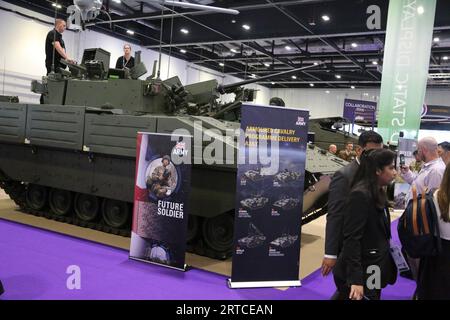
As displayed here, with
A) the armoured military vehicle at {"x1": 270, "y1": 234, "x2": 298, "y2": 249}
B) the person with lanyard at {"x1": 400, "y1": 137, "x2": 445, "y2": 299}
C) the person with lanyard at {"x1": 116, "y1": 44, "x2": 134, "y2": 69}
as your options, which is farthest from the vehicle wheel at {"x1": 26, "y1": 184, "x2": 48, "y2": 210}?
the person with lanyard at {"x1": 400, "y1": 137, "x2": 445, "y2": 299}

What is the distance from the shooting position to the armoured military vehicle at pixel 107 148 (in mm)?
6246

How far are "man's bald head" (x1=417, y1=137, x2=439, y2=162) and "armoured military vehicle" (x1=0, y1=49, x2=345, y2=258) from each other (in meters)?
1.35

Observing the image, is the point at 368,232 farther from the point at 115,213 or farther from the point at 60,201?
the point at 60,201

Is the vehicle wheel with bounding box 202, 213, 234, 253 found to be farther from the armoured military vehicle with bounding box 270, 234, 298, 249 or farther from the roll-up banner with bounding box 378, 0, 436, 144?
the roll-up banner with bounding box 378, 0, 436, 144

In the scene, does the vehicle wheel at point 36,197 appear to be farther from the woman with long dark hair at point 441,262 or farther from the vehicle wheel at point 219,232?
the woman with long dark hair at point 441,262

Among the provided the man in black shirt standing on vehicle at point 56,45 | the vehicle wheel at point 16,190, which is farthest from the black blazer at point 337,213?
the vehicle wheel at point 16,190

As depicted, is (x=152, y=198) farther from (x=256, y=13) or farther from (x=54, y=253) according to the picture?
(x=256, y=13)

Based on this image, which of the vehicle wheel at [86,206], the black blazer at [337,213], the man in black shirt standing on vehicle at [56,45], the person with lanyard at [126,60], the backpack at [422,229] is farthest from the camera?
the person with lanyard at [126,60]

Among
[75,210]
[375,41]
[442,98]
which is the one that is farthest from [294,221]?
[442,98]

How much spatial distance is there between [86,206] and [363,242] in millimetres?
5681

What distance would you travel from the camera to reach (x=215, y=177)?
240 inches

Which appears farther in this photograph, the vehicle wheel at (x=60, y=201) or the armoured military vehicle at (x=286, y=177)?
the vehicle wheel at (x=60, y=201)

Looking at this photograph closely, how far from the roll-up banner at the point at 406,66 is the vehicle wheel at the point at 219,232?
4.40m

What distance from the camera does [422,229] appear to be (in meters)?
3.21
